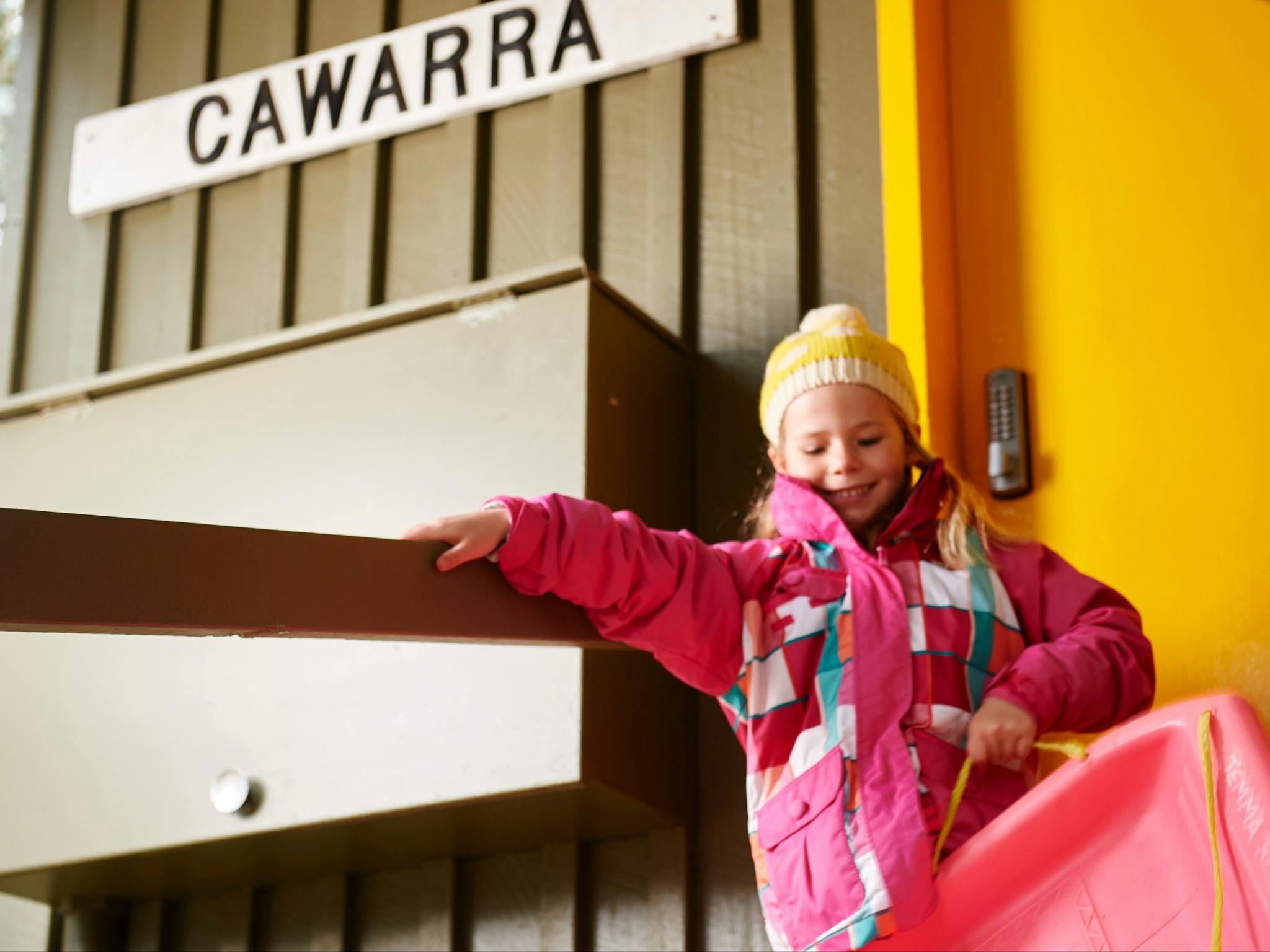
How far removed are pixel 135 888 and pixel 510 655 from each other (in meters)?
1.13

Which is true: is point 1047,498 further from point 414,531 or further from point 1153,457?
point 414,531

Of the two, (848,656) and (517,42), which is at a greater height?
(517,42)

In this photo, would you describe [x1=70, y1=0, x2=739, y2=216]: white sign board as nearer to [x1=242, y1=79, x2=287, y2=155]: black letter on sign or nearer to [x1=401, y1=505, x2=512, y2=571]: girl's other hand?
[x1=242, y1=79, x2=287, y2=155]: black letter on sign

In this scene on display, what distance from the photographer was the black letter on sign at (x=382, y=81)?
11.9 feet

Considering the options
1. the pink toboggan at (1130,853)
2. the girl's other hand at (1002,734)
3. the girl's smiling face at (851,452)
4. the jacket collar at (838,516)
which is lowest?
the pink toboggan at (1130,853)

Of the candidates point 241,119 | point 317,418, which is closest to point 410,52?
point 241,119

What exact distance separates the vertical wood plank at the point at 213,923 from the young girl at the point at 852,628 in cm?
147

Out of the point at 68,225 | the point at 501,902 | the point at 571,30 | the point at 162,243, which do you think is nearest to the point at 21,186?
the point at 68,225

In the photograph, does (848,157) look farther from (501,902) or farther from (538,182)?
(501,902)

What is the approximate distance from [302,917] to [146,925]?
0.41 metres

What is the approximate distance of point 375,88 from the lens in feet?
11.9

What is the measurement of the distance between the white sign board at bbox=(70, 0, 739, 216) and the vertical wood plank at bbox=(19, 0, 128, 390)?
0.19 feet

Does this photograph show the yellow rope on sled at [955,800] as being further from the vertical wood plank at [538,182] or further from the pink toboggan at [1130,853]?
the vertical wood plank at [538,182]

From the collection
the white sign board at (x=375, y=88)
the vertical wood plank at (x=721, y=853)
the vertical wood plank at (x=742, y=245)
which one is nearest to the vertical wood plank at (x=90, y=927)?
the vertical wood plank at (x=721, y=853)
